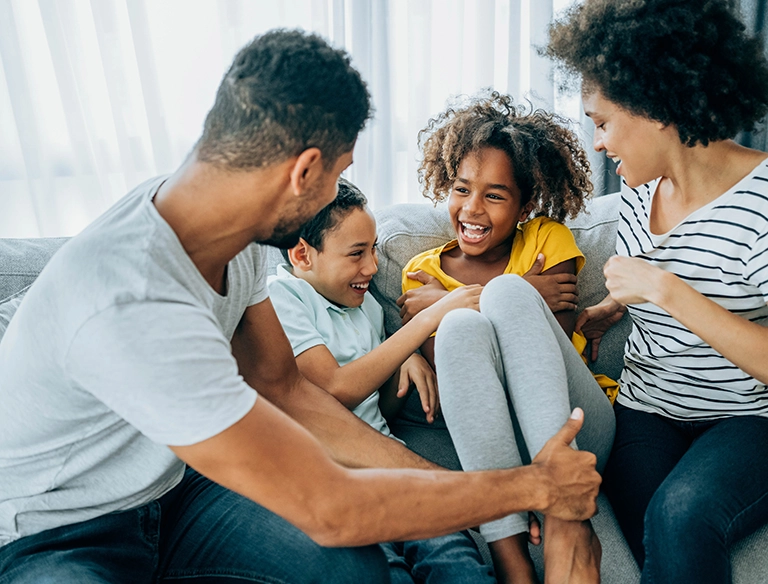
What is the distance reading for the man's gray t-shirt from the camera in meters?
0.86

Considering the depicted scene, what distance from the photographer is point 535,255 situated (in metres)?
1.70

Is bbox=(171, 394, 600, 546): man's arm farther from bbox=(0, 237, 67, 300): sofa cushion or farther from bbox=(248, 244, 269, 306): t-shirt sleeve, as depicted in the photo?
bbox=(0, 237, 67, 300): sofa cushion

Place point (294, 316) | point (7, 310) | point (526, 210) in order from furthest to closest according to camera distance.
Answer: point (526, 210), point (294, 316), point (7, 310)

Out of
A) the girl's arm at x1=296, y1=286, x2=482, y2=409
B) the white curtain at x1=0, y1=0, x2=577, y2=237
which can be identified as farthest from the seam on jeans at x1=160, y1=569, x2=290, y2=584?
the white curtain at x1=0, y1=0, x2=577, y2=237

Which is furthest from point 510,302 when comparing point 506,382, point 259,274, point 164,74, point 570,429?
point 164,74

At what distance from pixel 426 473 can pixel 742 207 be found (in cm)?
77

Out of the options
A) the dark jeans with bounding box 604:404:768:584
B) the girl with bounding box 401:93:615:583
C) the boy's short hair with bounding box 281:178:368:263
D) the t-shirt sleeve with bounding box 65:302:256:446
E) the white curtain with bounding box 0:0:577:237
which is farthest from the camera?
the white curtain with bounding box 0:0:577:237

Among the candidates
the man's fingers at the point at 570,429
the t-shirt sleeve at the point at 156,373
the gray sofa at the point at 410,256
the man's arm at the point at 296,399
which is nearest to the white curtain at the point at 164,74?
the gray sofa at the point at 410,256

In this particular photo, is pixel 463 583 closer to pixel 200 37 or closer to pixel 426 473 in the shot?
pixel 426 473

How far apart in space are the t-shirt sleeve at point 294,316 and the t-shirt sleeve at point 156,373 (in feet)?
1.99

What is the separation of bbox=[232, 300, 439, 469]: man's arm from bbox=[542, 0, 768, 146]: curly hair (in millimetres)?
770

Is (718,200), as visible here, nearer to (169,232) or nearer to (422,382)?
(422,382)

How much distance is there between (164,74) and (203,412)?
167 cm

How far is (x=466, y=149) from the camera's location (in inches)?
67.2
